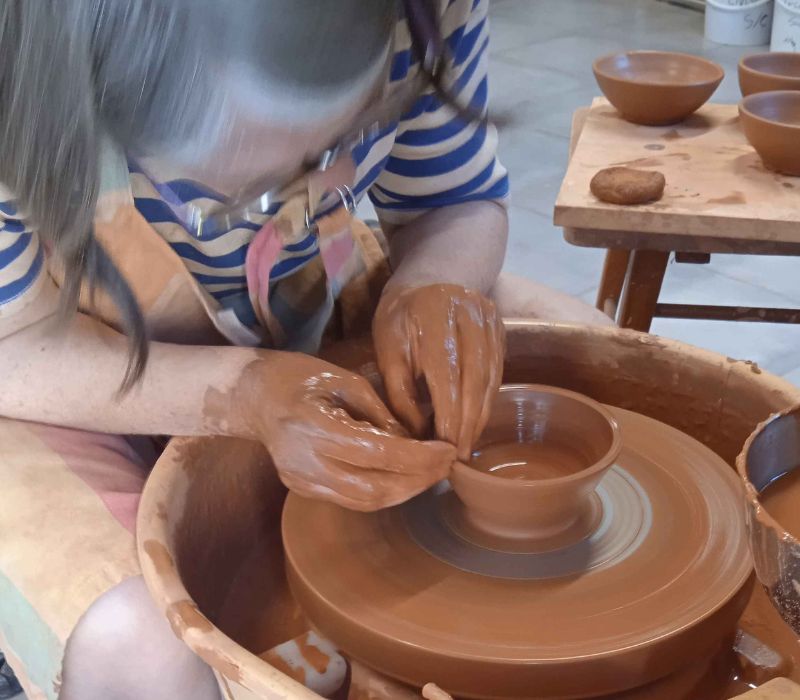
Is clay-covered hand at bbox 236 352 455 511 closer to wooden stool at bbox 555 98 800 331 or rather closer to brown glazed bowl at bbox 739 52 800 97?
wooden stool at bbox 555 98 800 331

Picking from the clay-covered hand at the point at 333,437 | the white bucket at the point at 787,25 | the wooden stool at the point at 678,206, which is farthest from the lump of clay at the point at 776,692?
the white bucket at the point at 787,25

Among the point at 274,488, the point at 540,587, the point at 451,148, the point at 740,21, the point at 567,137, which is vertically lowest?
the point at 567,137

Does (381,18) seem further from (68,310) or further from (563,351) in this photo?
(563,351)

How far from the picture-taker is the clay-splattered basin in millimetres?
848

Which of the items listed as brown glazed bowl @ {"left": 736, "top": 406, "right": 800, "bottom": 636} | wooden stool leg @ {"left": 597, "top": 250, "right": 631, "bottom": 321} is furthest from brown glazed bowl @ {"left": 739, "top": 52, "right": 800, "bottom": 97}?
brown glazed bowl @ {"left": 736, "top": 406, "right": 800, "bottom": 636}

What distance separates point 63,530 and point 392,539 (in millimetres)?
315

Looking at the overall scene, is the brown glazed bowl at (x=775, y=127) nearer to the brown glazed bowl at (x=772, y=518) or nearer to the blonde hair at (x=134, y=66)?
the brown glazed bowl at (x=772, y=518)

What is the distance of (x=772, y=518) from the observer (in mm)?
700

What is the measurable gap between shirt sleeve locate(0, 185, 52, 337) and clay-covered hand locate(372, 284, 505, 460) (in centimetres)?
37

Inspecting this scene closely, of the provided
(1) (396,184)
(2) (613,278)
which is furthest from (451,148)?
(2) (613,278)

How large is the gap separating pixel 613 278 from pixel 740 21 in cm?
338

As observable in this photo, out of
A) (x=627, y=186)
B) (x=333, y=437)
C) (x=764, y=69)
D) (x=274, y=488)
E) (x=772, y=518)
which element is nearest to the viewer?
(x=772, y=518)

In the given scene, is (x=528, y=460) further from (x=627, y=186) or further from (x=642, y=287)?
(x=642, y=287)

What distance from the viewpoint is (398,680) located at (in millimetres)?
853
